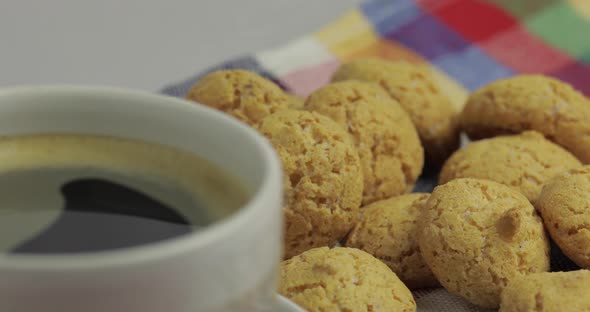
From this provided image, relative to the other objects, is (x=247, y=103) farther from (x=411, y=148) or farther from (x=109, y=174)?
(x=109, y=174)

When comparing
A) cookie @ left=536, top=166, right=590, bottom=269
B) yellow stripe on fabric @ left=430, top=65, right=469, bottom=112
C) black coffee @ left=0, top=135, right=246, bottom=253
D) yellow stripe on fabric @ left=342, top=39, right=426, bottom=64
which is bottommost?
yellow stripe on fabric @ left=430, top=65, right=469, bottom=112

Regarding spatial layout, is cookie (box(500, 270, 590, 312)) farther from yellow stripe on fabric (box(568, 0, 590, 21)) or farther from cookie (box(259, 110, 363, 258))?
yellow stripe on fabric (box(568, 0, 590, 21))

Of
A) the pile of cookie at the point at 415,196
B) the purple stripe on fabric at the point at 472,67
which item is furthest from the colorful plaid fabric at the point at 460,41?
the pile of cookie at the point at 415,196

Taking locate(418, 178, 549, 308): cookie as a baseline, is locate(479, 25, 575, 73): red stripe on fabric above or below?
below

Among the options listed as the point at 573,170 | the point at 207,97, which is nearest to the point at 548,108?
the point at 573,170

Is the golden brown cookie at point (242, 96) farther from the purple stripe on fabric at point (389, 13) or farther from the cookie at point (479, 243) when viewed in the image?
the purple stripe on fabric at point (389, 13)

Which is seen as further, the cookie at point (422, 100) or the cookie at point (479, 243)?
the cookie at point (422, 100)

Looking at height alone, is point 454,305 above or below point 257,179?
below

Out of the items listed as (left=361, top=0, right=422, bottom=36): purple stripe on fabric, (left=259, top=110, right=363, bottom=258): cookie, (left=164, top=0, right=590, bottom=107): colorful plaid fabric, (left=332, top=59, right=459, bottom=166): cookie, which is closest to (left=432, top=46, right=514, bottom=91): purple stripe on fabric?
(left=164, top=0, right=590, bottom=107): colorful plaid fabric
